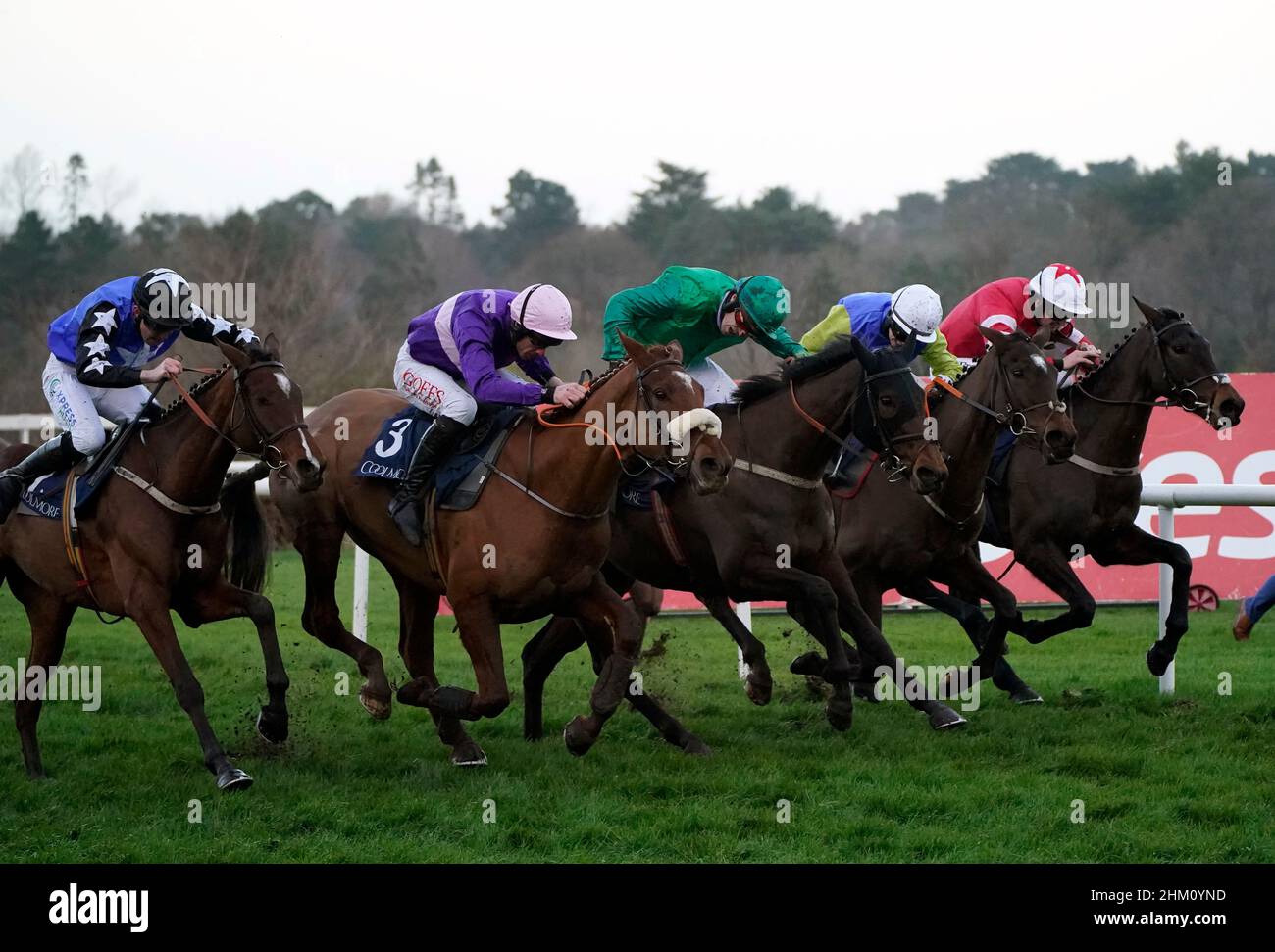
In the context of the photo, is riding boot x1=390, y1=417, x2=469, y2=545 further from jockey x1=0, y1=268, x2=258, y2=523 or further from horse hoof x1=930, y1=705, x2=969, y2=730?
horse hoof x1=930, y1=705, x2=969, y2=730

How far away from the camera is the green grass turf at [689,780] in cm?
519

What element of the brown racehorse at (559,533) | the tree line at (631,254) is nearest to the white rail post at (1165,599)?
the brown racehorse at (559,533)

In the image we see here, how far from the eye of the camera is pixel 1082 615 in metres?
7.21

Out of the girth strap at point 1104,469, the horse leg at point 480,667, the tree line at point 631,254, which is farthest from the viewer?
the tree line at point 631,254

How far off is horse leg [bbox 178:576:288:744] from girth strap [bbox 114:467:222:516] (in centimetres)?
32

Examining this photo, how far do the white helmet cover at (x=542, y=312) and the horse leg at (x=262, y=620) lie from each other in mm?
1491

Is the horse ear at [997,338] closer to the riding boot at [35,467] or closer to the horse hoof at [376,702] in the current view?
the horse hoof at [376,702]

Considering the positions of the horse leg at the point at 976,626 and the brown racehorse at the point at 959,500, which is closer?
the brown racehorse at the point at 959,500

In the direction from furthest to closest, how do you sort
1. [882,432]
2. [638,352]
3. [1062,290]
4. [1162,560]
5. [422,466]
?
[1062,290]
[1162,560]
[882,432]
[422,466]
[638,352]

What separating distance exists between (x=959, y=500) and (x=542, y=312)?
7.24 feet

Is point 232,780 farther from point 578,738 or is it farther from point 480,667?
point 578,738

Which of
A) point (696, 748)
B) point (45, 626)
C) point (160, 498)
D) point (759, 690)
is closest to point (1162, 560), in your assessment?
point (759, 690)

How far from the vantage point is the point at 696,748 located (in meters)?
6.71

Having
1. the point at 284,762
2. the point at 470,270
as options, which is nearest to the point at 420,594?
the point at 284,762
